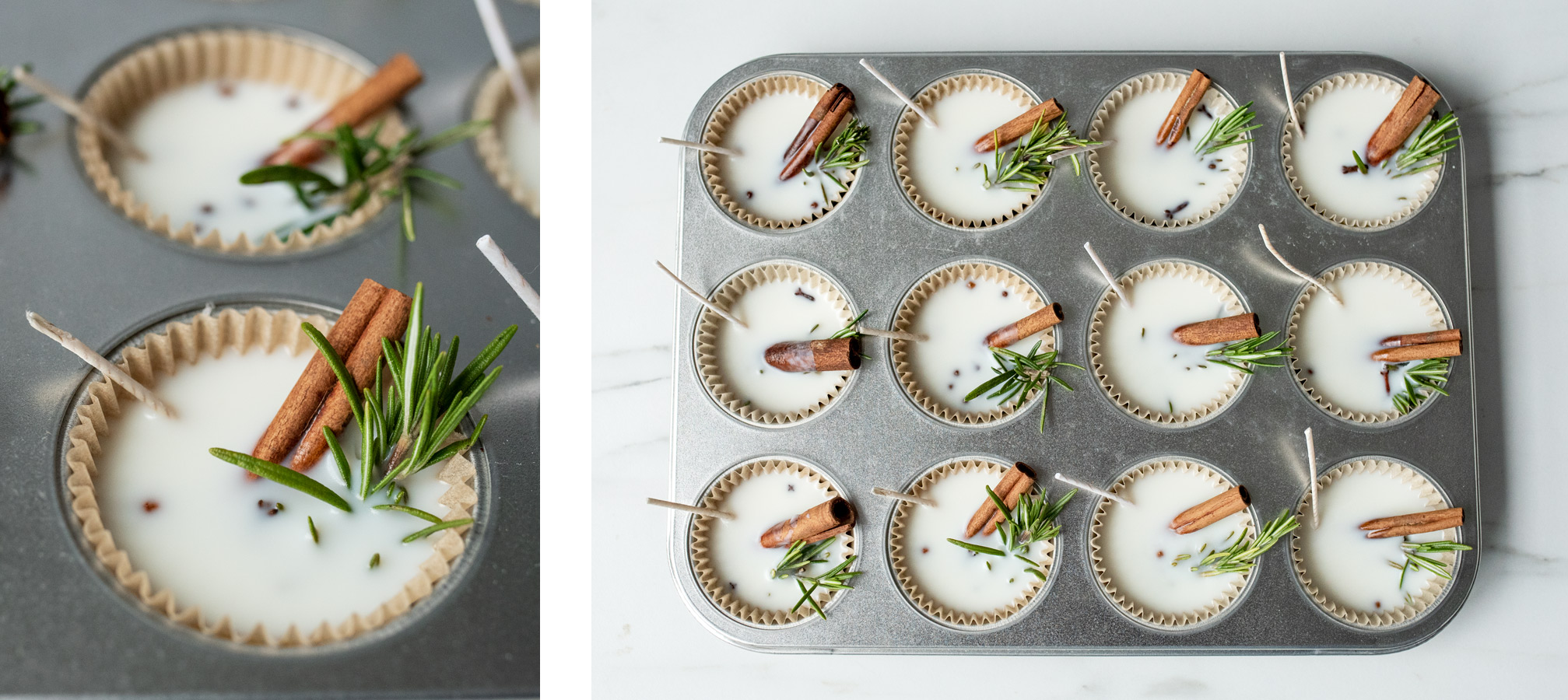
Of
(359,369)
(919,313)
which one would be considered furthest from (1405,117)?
(359,369)

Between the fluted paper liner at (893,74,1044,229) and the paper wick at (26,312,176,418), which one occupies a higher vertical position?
the fluted paper liner at (893,74,1044,229)

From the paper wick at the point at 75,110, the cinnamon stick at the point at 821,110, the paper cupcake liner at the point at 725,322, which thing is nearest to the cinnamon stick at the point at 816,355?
the paper cupcake liner at the point at 725,322

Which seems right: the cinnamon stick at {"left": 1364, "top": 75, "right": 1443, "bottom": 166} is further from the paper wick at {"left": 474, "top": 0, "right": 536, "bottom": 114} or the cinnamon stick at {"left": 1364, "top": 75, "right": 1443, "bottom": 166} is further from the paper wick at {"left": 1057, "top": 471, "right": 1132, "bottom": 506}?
the paper wick at {"left": 474, "top": 0, "right": 536, "bottom": 114}

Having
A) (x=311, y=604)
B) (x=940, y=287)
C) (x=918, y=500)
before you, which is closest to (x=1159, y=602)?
(x=918, y=500)

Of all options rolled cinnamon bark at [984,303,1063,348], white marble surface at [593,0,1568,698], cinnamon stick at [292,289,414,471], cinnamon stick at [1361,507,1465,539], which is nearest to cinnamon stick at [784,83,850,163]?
white marble surface at [593,0,1568,698]

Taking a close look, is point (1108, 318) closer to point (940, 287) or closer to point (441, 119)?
point (940, 287)

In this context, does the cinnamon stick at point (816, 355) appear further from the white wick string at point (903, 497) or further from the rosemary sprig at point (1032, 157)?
the rosemary sprig at point (1032, 157)

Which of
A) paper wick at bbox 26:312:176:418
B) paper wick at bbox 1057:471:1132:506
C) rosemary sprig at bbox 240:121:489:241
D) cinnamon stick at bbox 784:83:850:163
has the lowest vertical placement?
paper wick at bbox 1057:471:1132:506
